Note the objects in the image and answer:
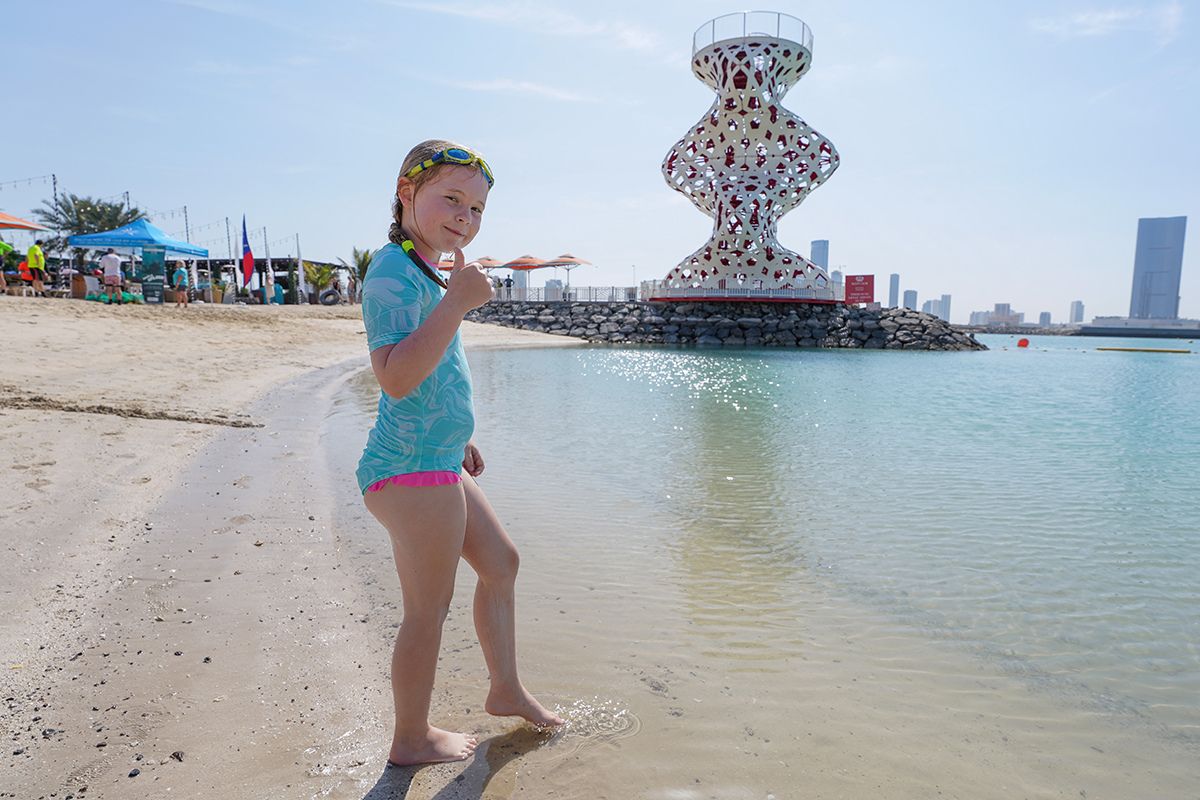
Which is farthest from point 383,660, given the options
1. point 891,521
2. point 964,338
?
point 964,338

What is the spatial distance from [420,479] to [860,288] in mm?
40744

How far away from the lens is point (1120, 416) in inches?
508

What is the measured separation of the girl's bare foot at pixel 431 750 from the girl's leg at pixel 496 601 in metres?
0.17

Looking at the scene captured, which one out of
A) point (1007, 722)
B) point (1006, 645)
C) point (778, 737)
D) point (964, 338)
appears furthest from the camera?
point (964, 338)

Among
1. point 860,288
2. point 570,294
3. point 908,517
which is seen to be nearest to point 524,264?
point 570,294

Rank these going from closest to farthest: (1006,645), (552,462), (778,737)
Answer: (778,737), (1006,645), (552,462)

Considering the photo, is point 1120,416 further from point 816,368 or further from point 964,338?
point 964,338

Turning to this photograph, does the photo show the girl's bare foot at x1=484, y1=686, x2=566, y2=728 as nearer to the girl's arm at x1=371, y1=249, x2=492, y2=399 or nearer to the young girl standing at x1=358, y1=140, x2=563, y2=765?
the young girl standing at x1=358, y1=140, x2=563, y2=765

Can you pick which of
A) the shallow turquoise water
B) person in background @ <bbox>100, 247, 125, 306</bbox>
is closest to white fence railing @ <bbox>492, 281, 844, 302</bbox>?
person in background @ <bbox>100, 247, 125, 306</bbox>

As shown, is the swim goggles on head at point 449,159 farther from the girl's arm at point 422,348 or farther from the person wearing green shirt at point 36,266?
the person wearing green shirt at point 36,266

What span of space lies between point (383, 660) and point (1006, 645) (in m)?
2.91

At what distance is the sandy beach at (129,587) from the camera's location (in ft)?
6.81

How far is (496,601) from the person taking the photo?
2.25 metres

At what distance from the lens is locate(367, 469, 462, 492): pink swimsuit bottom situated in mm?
1880
